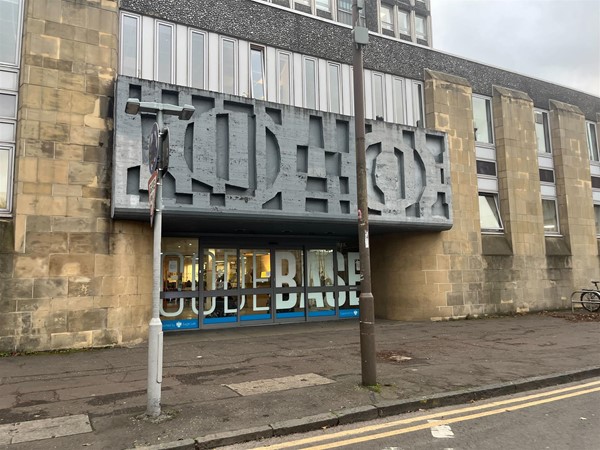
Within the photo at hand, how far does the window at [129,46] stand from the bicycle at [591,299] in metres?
17.8

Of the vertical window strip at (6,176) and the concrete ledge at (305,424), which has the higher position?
the vertical window strip at (6,176)

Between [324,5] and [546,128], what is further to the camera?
[546,128]

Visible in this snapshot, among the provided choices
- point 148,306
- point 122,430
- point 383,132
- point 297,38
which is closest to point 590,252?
point 383,132

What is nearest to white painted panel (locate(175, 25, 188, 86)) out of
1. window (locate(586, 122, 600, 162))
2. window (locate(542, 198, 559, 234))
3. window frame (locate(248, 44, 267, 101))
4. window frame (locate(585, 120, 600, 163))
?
window frame (locate(248, 44, 267, 101))

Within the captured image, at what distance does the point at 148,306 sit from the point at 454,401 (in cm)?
776

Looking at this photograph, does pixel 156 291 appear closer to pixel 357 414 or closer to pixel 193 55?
pixel 357 414

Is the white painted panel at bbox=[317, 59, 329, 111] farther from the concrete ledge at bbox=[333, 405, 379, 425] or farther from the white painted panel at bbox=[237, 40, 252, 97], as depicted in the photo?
the concrete ledge at bbox=[333, 405, 379, 425]

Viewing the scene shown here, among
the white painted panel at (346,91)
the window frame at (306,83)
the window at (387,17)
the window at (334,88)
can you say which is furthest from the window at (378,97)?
the window at (387,17)

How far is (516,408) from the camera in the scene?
248 inches

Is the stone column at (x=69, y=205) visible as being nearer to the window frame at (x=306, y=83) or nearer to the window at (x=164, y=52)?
the window at (x=164, y=52)

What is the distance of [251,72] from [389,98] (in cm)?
512

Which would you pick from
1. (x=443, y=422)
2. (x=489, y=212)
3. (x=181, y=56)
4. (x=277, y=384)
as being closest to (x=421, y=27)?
(x=489, y=212)

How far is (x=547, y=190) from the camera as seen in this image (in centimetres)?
1975

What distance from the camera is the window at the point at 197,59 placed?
1272 centimetres
